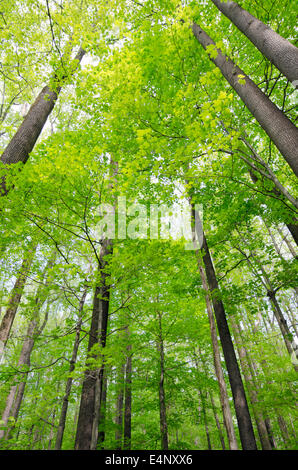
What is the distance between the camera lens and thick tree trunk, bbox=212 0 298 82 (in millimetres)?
3100

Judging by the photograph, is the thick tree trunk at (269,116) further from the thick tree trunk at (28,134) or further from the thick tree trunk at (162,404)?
the thick tree trunk at (162,404)

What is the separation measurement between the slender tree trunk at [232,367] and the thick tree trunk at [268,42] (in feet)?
10.8

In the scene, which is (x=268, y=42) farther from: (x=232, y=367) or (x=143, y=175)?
(x=232, y=367)

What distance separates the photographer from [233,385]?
5328mm

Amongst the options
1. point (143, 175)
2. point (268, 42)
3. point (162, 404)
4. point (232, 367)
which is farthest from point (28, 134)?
point (162, 404)

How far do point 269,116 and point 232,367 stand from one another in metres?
5.34

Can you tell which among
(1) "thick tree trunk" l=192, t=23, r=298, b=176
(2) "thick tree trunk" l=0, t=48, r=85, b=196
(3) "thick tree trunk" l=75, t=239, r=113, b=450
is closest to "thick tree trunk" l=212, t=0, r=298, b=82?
(1) "thick tree trunk" l=192, t=23, r=298, b=176

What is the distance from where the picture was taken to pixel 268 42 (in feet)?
11.3

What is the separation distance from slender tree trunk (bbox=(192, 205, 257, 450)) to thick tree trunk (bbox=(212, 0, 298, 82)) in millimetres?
3295

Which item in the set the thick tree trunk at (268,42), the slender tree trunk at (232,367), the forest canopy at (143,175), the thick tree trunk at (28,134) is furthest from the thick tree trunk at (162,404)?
the thick tree trunk at (268,42)

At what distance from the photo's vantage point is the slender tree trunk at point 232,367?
484cm

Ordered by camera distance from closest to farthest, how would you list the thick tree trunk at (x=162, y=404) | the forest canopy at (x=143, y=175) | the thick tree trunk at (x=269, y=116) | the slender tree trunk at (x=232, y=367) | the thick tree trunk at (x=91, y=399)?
the thick tree trunk at (x=269, y=116) → the forest canopy at (x=143, y=175) → the thick tree trunk at (x=91, y=399) → the slender tree trunk at (x=232, y=367) → the thick tree trunk at (x=162, y=404)
